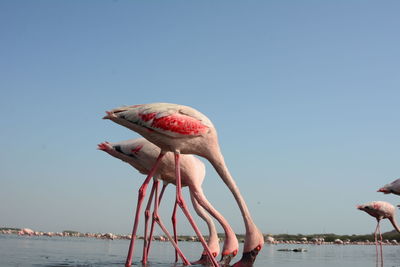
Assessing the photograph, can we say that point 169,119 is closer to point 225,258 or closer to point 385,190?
point 225,258

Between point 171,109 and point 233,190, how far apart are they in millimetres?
1920

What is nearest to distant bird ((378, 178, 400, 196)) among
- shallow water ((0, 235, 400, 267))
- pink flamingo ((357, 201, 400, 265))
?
shallow water ((0, 235, 400, 267))

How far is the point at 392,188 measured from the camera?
46.5 feet

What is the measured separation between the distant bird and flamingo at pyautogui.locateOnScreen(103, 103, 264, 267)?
27.9 feet

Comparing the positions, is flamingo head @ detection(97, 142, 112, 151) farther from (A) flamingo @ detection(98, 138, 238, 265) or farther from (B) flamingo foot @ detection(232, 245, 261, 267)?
(B) flamingo foot @ detection(232, 245, 261, 267)

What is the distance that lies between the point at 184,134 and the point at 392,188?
972cm

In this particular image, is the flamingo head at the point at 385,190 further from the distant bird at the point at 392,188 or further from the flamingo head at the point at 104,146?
the flamingo head at the point at 104,146

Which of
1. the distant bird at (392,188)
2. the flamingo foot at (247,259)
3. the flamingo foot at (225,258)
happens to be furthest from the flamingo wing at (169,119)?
the distant bird at (392,188)

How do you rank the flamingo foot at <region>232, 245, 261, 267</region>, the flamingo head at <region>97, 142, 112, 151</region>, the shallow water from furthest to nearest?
the flamingo head at <region>97, 142, 112, 151</region> < the shallow water < the flamingo foot at <region>232, 245, 261, 267</region>

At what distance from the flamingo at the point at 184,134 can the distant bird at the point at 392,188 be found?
8491 millimetres

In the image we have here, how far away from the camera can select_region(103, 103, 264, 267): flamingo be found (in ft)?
24.2

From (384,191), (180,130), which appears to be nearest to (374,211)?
(384,191)

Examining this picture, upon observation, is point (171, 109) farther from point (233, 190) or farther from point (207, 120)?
point (233, 190)

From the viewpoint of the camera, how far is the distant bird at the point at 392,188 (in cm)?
Answer: 1403
